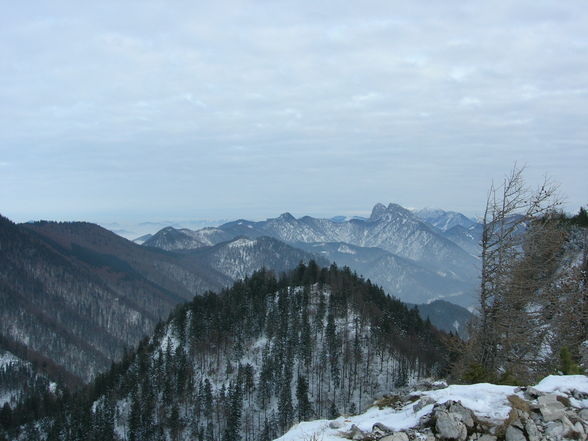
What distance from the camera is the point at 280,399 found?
112375 millimetres

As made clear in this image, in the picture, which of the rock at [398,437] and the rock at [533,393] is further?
the rock at [533,393]

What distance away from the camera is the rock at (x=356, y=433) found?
14346 millimetres

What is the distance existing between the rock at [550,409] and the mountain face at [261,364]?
94740mm

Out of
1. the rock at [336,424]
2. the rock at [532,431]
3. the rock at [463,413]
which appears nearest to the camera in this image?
the rock at [532,431]

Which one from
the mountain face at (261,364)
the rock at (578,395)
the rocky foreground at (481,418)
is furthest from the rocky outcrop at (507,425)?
the mountain face at (261,364)

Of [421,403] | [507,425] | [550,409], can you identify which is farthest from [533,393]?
[421,403]

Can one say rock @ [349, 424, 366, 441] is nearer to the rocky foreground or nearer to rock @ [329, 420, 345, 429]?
the rocky foreground

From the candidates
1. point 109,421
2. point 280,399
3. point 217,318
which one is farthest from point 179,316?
point 280,399

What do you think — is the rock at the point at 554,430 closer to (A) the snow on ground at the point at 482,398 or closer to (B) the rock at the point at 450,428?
(A) the snow on ground at the point at 482,398

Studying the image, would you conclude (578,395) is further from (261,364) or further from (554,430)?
(261,364)

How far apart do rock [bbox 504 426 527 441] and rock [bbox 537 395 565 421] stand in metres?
1.23

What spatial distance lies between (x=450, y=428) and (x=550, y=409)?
3484mm

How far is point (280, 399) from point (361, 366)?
82.3 ft

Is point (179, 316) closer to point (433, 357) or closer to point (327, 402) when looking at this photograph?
point (327, 402)
